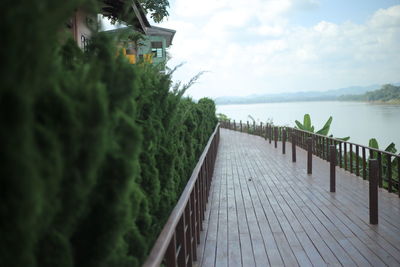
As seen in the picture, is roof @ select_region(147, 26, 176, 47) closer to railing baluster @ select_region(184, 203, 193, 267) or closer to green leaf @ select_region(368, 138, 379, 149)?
green leaf @ select_region(368, 138, 379, 149)

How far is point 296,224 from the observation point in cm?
512

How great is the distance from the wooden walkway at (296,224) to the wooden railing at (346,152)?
0.35 meters

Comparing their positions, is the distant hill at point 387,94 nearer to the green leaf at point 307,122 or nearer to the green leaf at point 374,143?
the green leaf at point 307,122

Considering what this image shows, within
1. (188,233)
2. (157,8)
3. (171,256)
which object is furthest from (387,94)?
(171,256)

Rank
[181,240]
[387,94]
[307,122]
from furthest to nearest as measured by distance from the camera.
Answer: [387,94], [307,122], [181,240]

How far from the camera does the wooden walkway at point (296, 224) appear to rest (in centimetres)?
396

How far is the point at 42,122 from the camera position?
3.22ft

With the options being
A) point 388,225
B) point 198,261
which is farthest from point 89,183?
point 388,225

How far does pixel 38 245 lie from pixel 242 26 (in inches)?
2771

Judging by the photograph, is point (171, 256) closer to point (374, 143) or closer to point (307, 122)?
point (374, 143)

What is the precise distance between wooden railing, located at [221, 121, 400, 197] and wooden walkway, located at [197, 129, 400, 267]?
351mm

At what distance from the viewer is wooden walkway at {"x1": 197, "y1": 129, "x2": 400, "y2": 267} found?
396cm

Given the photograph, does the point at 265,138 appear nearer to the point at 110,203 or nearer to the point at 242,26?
the point at 110,203

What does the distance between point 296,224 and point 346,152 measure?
15.3 ft
